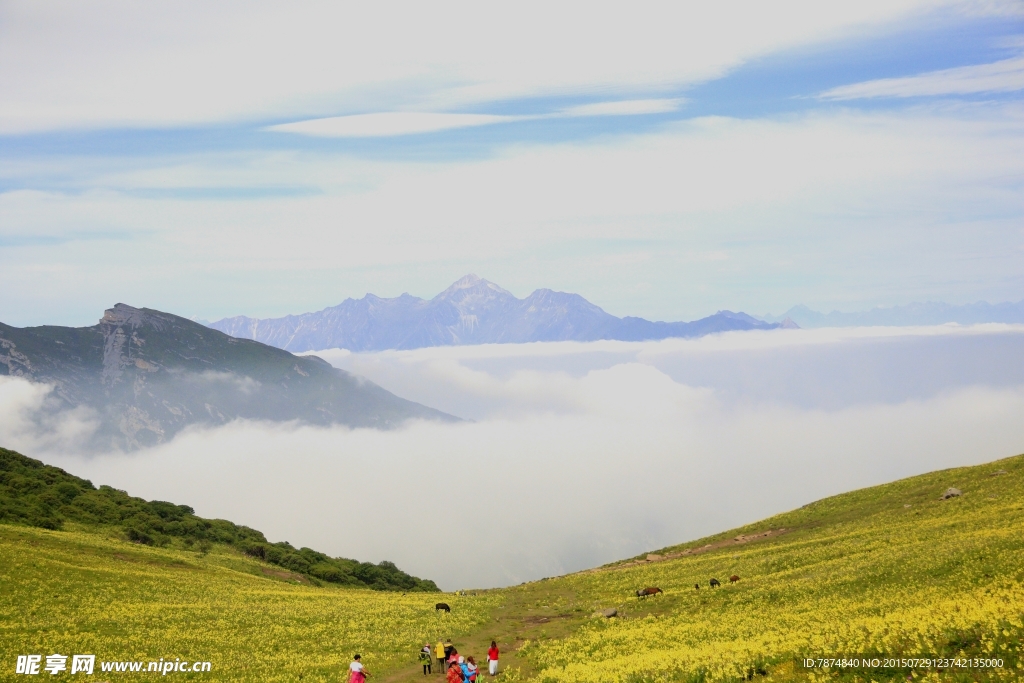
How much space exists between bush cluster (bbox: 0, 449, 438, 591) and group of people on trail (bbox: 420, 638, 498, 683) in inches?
2352

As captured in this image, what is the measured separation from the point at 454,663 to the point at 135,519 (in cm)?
7890

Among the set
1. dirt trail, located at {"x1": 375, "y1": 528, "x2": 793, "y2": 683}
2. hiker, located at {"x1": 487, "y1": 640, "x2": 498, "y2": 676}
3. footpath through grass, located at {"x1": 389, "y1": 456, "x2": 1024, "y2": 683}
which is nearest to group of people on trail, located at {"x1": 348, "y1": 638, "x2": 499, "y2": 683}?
hiker, located at {"x1": 487, "y1": 640, "x2": 498, "y2": 676}

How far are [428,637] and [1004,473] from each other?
64.0 metres

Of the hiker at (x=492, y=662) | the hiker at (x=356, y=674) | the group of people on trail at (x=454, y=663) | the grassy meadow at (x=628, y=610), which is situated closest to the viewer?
the grassy meadow at (x=628, y=610)

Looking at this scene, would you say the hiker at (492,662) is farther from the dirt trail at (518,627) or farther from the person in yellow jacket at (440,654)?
the person in yellow jacket at (440,654)

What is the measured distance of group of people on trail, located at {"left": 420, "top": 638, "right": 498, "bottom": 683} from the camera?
114ft

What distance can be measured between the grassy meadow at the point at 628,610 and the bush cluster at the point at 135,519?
1374cm

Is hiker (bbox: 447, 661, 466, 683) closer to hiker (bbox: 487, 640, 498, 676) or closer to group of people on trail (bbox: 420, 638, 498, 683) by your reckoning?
group of people on trail (bbox: 420, 638, 498, 683)

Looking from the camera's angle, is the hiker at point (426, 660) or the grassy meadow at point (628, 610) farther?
the hiker at point (426, 660)

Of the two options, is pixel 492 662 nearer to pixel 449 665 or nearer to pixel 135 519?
pixel 449 665

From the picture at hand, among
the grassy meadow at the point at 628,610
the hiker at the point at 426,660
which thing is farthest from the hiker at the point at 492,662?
the hiker at the point at 426,660

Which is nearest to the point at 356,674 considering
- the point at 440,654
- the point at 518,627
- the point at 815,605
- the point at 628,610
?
the point at 440,654

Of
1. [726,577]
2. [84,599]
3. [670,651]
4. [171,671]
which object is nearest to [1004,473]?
[726,577]

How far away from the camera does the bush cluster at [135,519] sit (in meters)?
90.1
